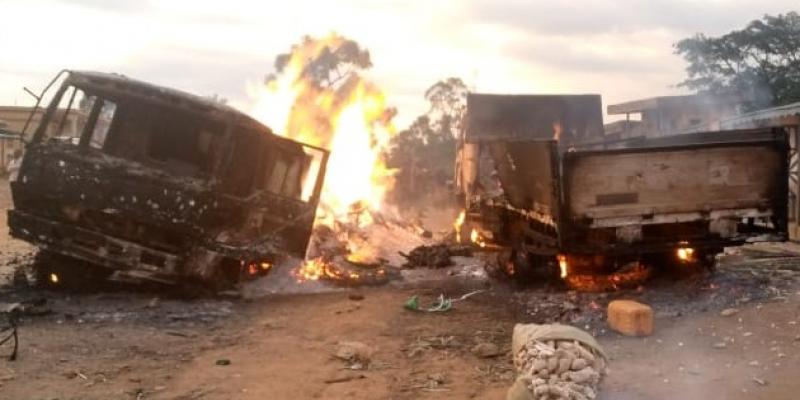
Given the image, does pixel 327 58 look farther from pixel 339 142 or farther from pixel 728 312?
pixel 728 312

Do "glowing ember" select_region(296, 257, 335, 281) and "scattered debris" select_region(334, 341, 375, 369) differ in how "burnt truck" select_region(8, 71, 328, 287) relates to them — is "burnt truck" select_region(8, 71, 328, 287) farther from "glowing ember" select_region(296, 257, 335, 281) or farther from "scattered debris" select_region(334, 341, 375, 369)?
"scattered debris" select_region(334, 341, 375, 369)

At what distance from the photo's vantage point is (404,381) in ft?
18.6

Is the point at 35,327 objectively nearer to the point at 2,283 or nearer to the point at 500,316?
the point at 2,283

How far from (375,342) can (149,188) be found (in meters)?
3.29

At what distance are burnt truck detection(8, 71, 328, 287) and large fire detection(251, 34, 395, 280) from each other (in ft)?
14.9

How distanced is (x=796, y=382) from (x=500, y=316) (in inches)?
143

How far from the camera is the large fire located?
615 inches

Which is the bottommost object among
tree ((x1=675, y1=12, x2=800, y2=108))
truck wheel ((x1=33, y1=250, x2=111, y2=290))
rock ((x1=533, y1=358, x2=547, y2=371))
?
rock ((x1=533, y1=358, x2=547, y2=371))

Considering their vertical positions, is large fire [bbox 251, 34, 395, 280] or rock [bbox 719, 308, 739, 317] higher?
large fire [bbox 251, 34, 395, 280]

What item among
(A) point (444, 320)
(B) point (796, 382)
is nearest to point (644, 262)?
(A) point (444, 320)

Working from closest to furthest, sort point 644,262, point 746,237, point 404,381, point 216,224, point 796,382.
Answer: point 796,382, point 404,381, point 216,224, point 746,237, point 644,262

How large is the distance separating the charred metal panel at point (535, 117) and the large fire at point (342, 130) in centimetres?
319

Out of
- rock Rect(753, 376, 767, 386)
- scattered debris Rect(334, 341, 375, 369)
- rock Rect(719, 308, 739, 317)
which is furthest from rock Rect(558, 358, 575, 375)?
rock Rect(719, 308, 739, 317)

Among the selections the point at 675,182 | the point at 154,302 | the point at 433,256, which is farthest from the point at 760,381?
the point at 433,256
